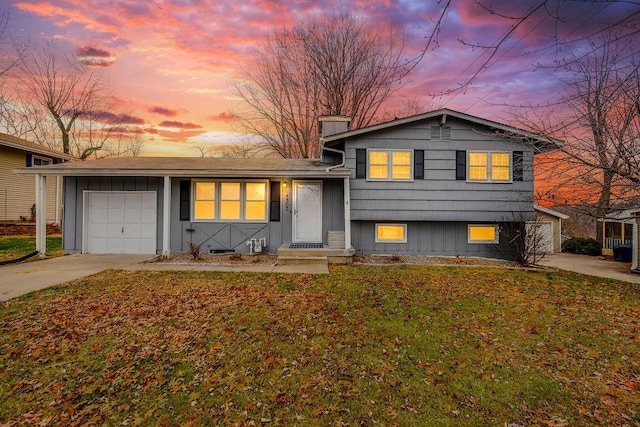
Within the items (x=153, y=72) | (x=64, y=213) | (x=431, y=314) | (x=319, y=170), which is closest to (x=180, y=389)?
(x=431, y=314)

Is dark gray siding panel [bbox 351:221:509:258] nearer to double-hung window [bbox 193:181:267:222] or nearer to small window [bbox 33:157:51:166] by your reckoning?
double-hung window [bbox 193:181:267:222]

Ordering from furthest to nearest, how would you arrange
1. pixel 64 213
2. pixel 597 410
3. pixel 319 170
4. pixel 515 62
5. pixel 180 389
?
1. pixel 64 213
2. pixel 319 170
3. pixel 515 62
4. pixel 180 389
5. pixel 597 410

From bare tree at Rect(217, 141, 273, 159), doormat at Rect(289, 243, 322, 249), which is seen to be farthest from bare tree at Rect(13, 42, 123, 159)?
doormat at Rect(289, 243, 322, 249)

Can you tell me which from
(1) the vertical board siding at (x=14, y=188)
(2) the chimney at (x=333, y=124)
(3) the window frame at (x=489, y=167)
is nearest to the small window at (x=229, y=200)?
(2) the chimney at (x=333, y=124)

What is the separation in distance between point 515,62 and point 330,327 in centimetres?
430

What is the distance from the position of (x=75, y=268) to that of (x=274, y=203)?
603 centimetres

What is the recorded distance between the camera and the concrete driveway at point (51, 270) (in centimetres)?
664

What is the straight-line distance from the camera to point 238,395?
3.22m

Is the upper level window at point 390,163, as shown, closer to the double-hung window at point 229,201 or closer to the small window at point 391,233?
the small window at point 391,233

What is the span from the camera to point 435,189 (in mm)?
10727

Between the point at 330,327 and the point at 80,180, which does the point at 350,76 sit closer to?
the point at 80,180

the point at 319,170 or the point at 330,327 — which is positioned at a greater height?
the point at 319,170

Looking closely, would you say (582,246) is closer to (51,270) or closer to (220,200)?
(220,200)

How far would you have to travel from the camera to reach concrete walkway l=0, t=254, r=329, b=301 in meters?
6.91
